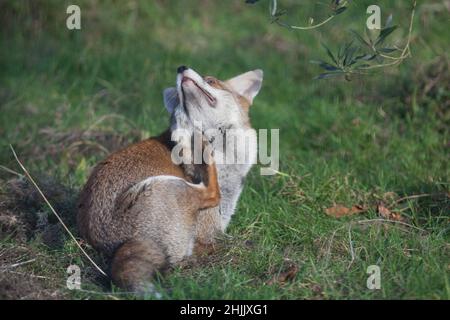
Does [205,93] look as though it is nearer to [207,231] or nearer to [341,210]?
[207,231]

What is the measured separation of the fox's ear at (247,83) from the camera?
6.36 metres

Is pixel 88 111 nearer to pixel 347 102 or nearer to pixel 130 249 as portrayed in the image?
pixel 347 102

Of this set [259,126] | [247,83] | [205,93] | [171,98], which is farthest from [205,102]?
[259,126]

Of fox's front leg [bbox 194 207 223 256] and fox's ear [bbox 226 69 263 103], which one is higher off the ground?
fox's ear [bbox 226 69 263 103]

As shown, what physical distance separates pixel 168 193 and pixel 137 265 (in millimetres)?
577

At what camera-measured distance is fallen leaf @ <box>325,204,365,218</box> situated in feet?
20.4

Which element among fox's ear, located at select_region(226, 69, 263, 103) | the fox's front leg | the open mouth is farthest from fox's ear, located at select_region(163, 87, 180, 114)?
the fox's front leg

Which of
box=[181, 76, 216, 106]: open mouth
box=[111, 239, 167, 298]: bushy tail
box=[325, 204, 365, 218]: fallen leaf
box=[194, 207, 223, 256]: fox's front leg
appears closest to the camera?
box=[111, 239, 167, 298]: bushy tail

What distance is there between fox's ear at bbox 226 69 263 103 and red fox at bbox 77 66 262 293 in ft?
0.32

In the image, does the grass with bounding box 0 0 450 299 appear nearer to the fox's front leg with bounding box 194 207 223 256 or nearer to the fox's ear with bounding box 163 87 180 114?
the fox's front leg with bounding box 194 207 223 256

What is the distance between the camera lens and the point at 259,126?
322 inches

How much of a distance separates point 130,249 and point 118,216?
1.02ft

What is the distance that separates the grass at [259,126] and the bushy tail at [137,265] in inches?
5.0

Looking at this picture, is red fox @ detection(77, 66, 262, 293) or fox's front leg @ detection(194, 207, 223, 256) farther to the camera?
fox's front leg @ detection(194, 207, 223, 256)
